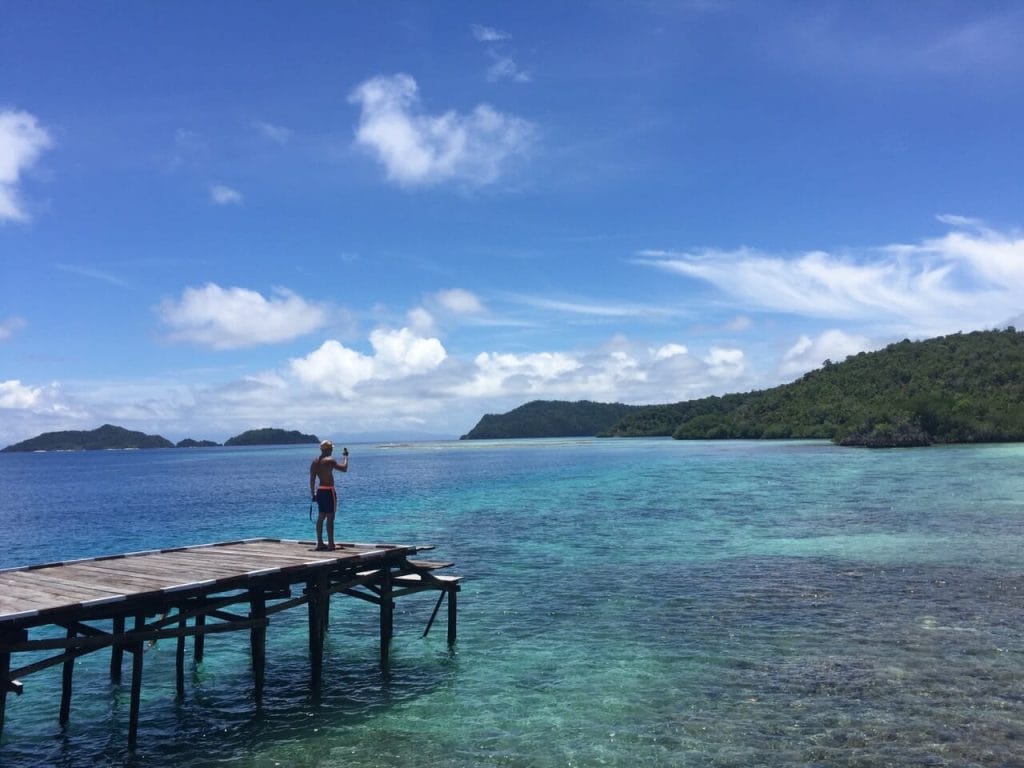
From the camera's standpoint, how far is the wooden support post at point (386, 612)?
17844mm

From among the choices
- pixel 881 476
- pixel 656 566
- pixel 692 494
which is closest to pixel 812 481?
pixel 881 476

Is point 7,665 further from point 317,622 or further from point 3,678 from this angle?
point 317,622

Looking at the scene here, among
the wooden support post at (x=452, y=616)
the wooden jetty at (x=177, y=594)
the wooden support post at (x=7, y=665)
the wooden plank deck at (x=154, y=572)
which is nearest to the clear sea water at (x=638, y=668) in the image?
the wooden support post at (x=452, y=616)

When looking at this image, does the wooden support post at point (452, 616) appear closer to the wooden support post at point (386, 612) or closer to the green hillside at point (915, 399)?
the wooden support post at point (386, 612)

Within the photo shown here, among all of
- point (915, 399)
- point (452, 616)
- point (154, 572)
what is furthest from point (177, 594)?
point (915, 399)

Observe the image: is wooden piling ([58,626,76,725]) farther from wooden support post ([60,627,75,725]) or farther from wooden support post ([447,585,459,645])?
wooden support post ([447,585,459,645])

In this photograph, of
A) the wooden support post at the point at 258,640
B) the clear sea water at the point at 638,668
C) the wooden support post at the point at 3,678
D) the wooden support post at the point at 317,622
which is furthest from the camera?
the wooden support post at the point at 317,622

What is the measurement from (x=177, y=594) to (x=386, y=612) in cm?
552

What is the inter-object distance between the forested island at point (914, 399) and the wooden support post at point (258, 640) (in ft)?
405

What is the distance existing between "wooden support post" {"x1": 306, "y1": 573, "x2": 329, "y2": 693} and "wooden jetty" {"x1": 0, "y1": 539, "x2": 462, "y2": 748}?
0.9 inches

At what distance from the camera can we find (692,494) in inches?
2260

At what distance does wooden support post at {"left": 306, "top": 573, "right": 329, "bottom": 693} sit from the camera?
52.7ft

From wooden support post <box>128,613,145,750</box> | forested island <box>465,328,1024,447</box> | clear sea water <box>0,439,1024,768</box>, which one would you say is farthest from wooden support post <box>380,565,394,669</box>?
forested island <box>465,328,1024,447</box>

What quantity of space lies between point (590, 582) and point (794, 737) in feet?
43.9
